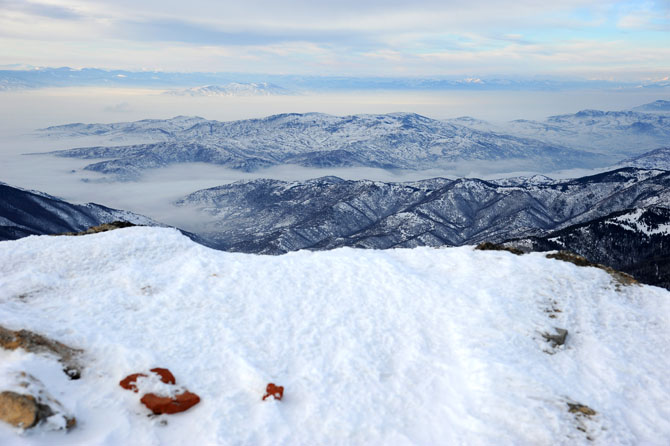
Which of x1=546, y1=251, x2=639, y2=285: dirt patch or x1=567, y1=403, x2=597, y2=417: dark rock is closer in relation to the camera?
x1=567, y1=403, x2=597, y2=417: dark rock

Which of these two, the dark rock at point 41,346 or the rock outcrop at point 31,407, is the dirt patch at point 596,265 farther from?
the rock outcrop at point 31,407

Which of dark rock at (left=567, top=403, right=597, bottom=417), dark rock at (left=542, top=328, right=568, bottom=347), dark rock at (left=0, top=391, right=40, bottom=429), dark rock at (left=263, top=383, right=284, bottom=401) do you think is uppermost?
dark rock at (left=0, top=391, right=40, bottom=429)

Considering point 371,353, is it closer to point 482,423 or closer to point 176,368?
point 482,423

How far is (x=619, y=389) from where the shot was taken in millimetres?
21375

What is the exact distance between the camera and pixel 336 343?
22859 mm

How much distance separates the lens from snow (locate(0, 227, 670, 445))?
56.1 feet

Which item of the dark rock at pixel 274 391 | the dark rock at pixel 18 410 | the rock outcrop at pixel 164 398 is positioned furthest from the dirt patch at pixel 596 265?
the dark rock at pixel 18 410

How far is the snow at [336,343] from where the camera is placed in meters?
17.1

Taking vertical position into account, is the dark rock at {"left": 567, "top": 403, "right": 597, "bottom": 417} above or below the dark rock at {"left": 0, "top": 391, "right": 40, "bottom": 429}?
below

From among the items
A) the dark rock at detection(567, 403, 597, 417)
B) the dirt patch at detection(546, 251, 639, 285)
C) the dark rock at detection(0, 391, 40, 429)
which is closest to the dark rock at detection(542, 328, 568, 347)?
the dark rock at detection(567, 403, 597, 417)

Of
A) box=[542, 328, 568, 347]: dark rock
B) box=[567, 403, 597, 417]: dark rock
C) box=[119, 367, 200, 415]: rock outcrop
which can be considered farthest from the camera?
box=[542, 328, 568, 347]: dark rock

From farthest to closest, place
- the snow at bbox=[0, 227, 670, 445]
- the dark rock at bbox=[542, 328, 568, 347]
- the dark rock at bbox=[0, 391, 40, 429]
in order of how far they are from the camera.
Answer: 1. the dark rock at bbox=[542, 328, 568, 347]
2. the snow at bbox=[0, 227, 670, 445]
3. the dark rock at bbox=[0, 391, 40, 429]

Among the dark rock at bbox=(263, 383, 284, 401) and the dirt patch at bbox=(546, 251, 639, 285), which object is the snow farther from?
the dirt patch at bbox=(546, 251, 639, 285)

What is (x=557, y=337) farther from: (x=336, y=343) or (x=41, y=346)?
(x=41, y=346)
